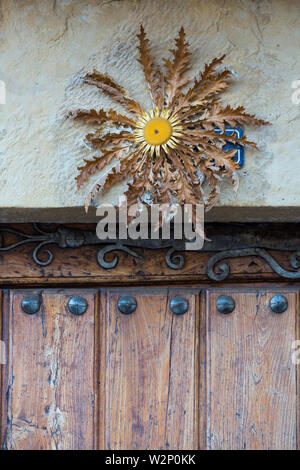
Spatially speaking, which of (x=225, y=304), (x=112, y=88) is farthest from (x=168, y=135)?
(x=225, y=304)

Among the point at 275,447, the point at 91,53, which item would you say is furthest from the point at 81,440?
the point at 91,53

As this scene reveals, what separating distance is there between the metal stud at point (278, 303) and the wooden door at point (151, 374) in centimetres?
1

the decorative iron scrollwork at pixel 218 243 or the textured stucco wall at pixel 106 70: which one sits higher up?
the textured stucco wall at pixel 106 70

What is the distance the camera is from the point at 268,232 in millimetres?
918

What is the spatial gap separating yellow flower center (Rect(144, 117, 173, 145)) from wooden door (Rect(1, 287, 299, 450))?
0.99ft

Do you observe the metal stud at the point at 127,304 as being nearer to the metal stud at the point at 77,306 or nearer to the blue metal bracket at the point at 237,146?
the metal stud at the point at 77,306

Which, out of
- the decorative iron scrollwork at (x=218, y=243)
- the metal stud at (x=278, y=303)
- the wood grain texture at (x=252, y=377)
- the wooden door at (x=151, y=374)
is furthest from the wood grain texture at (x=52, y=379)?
the metal stud at (x=278, y=303)

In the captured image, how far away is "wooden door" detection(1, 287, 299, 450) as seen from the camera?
36.4 inches

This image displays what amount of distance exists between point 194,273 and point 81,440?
0.38m

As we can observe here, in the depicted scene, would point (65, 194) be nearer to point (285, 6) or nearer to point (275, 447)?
point (285, 6)

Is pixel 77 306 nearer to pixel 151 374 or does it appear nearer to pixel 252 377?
pixel 151 374

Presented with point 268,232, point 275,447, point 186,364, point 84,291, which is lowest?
point 275,447

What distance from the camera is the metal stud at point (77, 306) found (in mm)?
931

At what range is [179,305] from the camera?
933 millimetres
